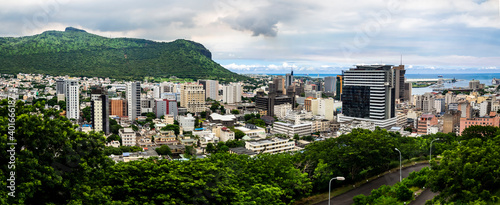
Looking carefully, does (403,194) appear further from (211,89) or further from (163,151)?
(211,89)

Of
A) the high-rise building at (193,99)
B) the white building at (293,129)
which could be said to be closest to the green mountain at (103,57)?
the high-rise building at (193,99)

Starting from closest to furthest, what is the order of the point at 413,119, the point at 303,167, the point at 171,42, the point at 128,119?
the point at 303,167
the point at 128,119
the point at 413,119
the point at 171,42

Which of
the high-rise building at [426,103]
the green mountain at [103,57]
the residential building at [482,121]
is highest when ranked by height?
the green mountain at [103,57]

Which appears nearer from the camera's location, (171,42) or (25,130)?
(25,130)

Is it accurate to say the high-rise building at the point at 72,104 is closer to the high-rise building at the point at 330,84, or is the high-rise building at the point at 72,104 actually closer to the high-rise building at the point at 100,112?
the high-rise building at the point at 100,112

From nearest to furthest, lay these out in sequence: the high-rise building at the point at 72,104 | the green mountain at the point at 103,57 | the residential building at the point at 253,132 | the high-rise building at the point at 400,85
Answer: the residential building at the point at 253,132
the high-rise building at the point at 72,104
the high-rise building at the point at 400,85
the green mountain at the point at 103,57

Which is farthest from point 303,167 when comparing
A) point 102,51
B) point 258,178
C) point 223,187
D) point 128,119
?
point 102,51

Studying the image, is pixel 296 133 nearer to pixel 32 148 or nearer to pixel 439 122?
pixel 439 122
